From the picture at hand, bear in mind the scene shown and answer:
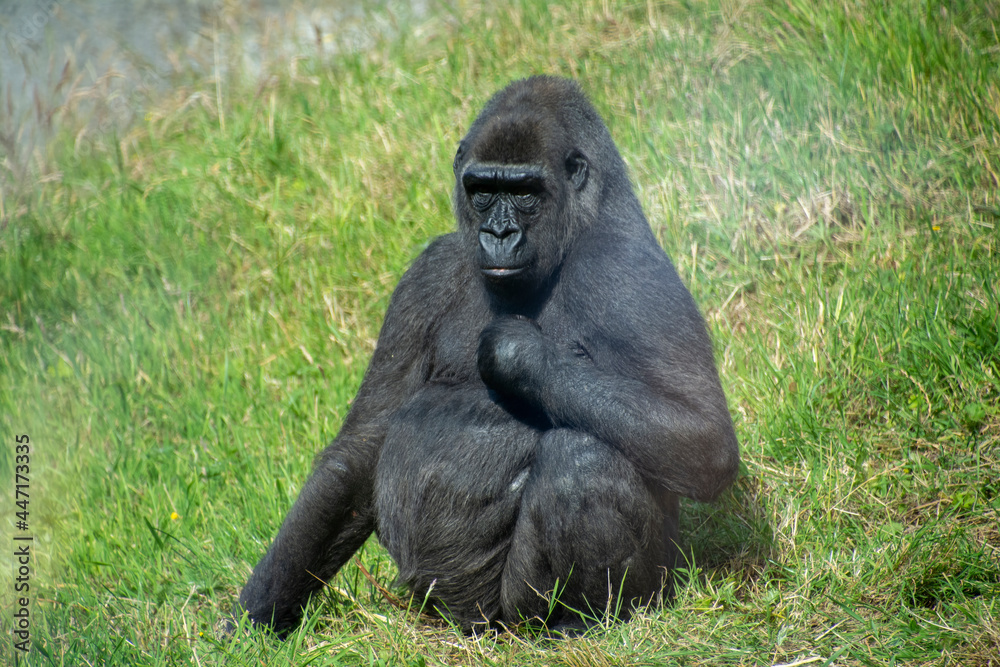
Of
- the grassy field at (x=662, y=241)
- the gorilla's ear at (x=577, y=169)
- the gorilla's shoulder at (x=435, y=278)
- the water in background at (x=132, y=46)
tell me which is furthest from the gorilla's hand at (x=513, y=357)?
the water in background at (x=132, y=46)

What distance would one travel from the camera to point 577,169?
3533 millimetres

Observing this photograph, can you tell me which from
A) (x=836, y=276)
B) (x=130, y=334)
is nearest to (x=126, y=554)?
(x=130, y=334)

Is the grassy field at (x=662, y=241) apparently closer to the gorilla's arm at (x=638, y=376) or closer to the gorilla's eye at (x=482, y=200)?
the gorilla's arm at (x=638, y=376)

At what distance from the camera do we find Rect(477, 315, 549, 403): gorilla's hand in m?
3.18

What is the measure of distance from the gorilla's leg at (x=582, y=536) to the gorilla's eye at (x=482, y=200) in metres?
0.85

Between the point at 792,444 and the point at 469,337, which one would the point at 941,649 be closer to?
the point at 792,444

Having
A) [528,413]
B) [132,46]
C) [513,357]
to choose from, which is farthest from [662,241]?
[132,46]

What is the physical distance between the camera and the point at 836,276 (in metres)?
4.90

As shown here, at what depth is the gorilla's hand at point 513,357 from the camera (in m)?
3.18

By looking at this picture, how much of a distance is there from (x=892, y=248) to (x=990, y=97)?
44.2 inches

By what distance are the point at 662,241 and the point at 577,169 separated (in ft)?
6.53

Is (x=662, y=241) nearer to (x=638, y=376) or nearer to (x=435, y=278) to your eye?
(x=435, y=278)

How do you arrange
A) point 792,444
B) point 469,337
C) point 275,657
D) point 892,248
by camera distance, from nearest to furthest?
point 275,657, point 469,337, point 792,444, point 892,248

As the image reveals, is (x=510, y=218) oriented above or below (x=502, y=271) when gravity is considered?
above
